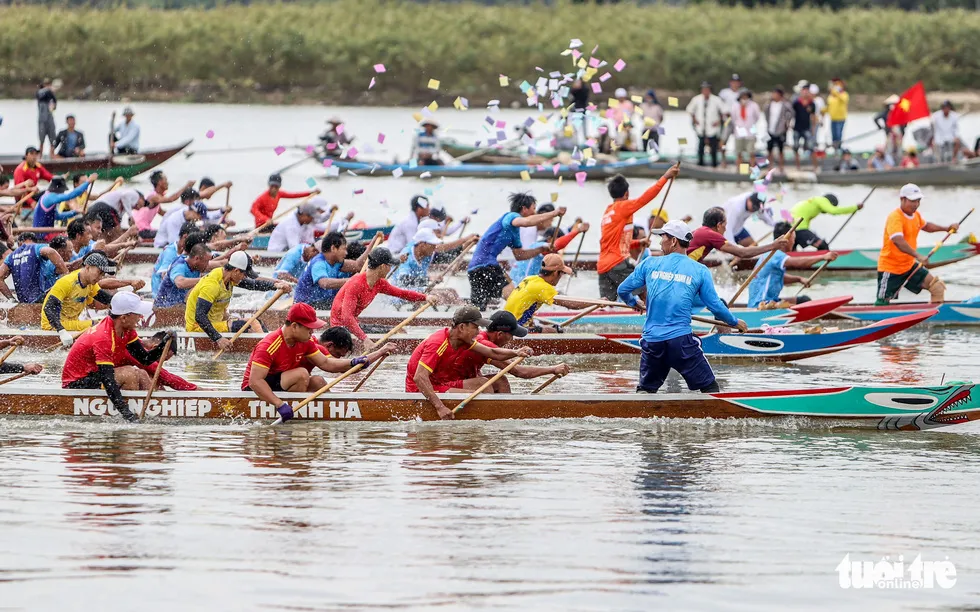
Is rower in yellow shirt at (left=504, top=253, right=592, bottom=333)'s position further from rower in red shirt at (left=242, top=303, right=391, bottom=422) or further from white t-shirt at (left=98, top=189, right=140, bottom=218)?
white t-shirt at (left=98, top=189, right=140, bottom=218)

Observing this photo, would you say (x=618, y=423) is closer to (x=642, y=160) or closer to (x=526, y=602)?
(x=526, y=602)

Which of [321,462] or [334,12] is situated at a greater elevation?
[334,12]

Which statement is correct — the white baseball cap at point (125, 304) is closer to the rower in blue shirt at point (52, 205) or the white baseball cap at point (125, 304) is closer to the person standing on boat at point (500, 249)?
the person standing on boat at point (500, 249)

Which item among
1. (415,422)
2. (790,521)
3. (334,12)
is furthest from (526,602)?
(334,12)

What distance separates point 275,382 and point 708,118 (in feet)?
71.1

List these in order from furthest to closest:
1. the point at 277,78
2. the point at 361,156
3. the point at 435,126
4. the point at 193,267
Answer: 1. the point at 277,78
2. the point at 361,156
3. the point at 435,126
4. the point at 193,267

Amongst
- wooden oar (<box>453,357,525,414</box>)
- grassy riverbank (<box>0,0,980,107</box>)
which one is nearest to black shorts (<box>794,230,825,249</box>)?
wooden oar (<box>453,357,525,414</box>)

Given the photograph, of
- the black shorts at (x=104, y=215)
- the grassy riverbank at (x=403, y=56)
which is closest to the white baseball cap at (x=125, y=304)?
the black shorts at (x=104, y=215)

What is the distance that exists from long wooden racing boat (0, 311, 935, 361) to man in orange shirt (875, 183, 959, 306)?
1.08 meters

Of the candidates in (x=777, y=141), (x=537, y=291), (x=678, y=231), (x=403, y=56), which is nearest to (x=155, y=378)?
(x=537, y=291)

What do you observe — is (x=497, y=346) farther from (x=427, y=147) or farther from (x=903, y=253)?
(x=427, y=147)

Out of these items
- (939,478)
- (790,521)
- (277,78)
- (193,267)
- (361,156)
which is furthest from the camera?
(277,78)

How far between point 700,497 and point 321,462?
9.07ft

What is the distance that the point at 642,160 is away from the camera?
3145 centimetres
